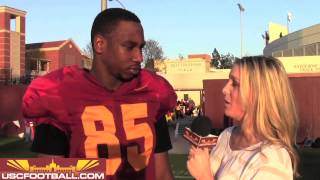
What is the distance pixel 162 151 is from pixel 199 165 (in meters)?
0.44

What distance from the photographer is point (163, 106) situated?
10.6 feet

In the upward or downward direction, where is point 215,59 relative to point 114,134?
upward

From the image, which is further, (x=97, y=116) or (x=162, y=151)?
(x=162, y=151)

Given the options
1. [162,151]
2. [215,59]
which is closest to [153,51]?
[215,59]

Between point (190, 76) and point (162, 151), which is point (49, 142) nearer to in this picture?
point (162, 151)

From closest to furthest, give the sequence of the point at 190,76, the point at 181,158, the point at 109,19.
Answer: the point at 109,19, the point at 181,158, the point at 190,76

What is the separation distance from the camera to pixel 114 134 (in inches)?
117

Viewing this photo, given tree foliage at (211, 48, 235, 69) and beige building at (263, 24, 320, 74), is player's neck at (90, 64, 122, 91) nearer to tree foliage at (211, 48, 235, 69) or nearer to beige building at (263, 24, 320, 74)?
beige building at (263, 24, 320, 74)

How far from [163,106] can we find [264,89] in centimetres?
70

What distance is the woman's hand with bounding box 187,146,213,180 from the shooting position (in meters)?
2.79

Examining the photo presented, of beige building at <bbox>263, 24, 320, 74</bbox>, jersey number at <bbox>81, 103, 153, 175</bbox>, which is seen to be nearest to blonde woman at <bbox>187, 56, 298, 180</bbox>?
jersey number at <bbox>81, 103, 153, 175</bbox>

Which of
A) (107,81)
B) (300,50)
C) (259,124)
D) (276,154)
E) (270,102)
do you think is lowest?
(276,154)

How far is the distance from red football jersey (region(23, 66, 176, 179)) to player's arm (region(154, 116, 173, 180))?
0.08 meters

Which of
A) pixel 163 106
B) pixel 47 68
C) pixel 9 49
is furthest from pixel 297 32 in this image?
pixel 163 106
